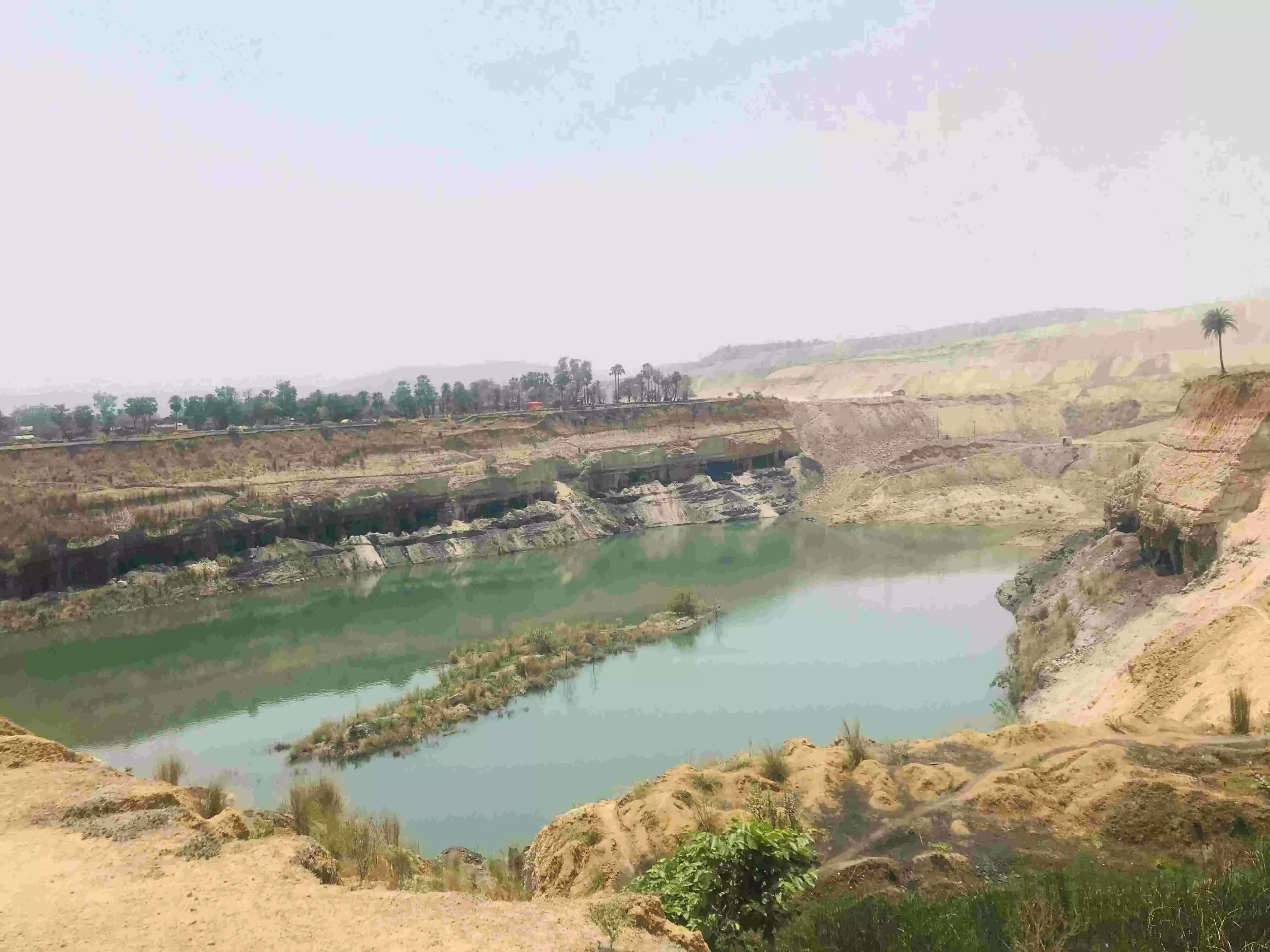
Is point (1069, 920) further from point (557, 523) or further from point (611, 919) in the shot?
point (557, 523)

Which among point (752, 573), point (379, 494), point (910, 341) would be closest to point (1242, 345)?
point (752, 573)

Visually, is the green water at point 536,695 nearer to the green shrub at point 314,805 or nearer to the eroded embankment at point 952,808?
the green shrub at point 314,805

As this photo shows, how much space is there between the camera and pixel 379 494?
4631cm

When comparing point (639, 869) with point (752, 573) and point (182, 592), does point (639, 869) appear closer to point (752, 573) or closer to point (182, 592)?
point (752, 573)

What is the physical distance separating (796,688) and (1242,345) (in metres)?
77.5

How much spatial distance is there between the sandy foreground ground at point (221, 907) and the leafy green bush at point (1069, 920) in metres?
1.65

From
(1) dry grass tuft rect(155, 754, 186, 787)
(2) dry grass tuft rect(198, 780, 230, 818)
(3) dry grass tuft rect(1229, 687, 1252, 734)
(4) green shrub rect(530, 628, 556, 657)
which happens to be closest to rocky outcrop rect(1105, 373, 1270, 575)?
(3) dry grass tuft rect(1229, 687, 1252, 734)

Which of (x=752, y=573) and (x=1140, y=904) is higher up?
(x=1140, y=904)

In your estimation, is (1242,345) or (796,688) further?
(1242,345)

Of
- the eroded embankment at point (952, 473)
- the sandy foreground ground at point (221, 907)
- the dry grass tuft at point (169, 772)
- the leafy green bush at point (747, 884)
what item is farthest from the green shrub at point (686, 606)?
the leafy green bush at point (747, 884)

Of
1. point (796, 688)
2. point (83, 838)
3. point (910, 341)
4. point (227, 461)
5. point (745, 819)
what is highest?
point (910, 341)

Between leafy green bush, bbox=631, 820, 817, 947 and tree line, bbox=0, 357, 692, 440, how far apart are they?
5336 centimetres

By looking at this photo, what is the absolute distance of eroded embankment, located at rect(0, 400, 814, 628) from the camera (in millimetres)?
37219

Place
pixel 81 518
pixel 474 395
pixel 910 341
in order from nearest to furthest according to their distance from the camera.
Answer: pixel 81 518 → pixel 474 395 → pixel 910 341
